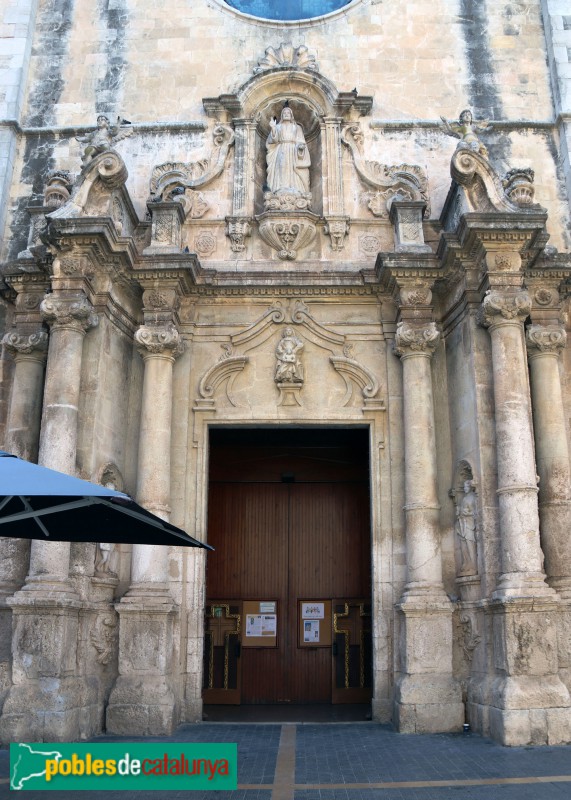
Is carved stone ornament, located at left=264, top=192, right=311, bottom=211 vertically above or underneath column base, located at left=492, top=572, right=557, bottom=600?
above

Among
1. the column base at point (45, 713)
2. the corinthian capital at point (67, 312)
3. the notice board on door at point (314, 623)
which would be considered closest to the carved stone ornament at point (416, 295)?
the corinthian capital at point (67, 312)

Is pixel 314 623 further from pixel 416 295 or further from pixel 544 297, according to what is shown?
pixel 544 297

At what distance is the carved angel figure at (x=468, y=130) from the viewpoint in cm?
1087

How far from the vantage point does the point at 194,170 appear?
12133mm

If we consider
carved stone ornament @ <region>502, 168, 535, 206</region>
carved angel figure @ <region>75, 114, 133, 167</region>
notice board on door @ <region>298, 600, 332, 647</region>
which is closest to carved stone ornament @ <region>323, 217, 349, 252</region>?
carved stone ornament @ <region>502, 168, 535, 206</region>

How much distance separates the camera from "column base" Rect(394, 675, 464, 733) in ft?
30.2

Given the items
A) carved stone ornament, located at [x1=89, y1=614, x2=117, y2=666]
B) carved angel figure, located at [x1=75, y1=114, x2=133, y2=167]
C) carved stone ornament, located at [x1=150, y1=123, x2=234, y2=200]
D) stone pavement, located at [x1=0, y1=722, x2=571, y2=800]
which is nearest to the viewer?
stone pavement, located at [x1=0, y1=722, x2=571, y2=800]

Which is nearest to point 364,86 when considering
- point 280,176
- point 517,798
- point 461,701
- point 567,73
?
point 280,176

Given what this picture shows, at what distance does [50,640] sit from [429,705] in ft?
14.2

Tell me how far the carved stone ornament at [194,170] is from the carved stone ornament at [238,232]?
0.83 m

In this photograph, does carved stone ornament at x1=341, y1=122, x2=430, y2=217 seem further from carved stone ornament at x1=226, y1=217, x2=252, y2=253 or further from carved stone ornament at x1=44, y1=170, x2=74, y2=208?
carved stone ornament at x1=44, y1=170, x2=74, y2=208

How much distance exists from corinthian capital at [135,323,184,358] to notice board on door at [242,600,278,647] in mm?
4563

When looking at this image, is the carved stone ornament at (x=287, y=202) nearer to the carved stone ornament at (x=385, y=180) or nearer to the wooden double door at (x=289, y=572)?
the carved stone ornament at (x=385, y=180)

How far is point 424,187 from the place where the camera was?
39.1 ft
